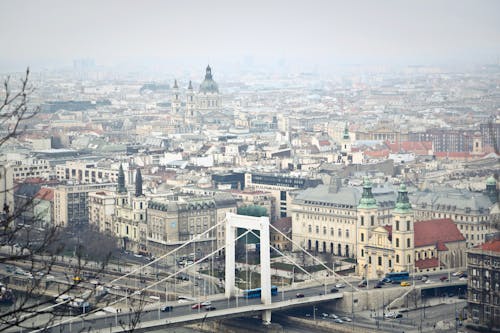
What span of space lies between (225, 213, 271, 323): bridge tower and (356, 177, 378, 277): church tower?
364 centimetres

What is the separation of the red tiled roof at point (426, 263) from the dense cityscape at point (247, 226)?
0.03 metres

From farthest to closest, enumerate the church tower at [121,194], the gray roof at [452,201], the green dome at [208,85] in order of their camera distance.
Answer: the green dome at [208,85] → the church tower at [121,194] → the gray roof at [452,201]

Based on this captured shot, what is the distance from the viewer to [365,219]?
20.7 metres

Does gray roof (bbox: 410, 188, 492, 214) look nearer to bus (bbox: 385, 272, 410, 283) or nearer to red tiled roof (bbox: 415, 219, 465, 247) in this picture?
red tiled roof (bbox: 415, 219, 465, 247)

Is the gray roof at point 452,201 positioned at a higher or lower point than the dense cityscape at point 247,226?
higher

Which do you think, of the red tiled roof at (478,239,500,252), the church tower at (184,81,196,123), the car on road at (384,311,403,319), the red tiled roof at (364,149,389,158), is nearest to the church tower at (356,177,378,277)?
the car on road at (384,311,403,319)

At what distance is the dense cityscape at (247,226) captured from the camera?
15422mm

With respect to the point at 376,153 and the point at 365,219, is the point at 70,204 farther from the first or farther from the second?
the point at 376,153

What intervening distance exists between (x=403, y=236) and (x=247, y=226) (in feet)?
11.8

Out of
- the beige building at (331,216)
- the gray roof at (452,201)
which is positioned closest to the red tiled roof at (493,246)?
the gray roof at (452,201)

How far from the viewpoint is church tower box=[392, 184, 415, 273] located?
764 inches

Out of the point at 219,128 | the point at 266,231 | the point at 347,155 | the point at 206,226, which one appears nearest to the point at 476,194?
the point at 206,226

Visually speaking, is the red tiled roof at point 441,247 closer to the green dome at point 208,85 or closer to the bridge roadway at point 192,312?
the bridge roadway at point 192,312

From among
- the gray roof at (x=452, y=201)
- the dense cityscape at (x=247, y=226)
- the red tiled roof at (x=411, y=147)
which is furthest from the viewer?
the red tiled roof at (x=411, y=147)
